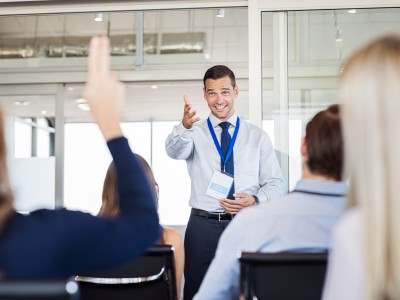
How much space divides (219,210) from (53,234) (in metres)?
2.80

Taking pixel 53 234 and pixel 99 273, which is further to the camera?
pixel 99 273

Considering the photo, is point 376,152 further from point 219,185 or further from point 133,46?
point 133,46

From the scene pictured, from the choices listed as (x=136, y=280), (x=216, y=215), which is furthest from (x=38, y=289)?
(x=216, y=215)

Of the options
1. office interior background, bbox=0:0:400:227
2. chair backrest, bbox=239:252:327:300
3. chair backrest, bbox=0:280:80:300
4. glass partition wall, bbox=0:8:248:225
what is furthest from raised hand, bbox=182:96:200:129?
chair backrest, bbox=0:280:80:300

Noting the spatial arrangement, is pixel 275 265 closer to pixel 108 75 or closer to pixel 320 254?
pixel 320 254

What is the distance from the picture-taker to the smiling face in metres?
4.01

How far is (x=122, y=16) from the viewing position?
270 inches

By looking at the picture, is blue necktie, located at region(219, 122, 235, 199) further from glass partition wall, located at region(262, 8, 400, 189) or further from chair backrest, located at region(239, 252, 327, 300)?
chair backrest, located at region(239, 252, 327, 300)

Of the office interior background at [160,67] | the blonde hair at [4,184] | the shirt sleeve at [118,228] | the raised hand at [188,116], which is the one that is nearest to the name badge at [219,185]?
the raised hand at [188,116]

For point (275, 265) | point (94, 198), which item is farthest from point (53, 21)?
point (275, 265)

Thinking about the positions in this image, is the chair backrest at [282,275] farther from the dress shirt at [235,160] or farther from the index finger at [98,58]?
the dress shirt at [235,160]

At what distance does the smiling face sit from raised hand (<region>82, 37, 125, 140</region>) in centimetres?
286

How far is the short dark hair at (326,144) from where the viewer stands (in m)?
1.82

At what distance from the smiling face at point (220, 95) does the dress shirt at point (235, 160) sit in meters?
0.08
